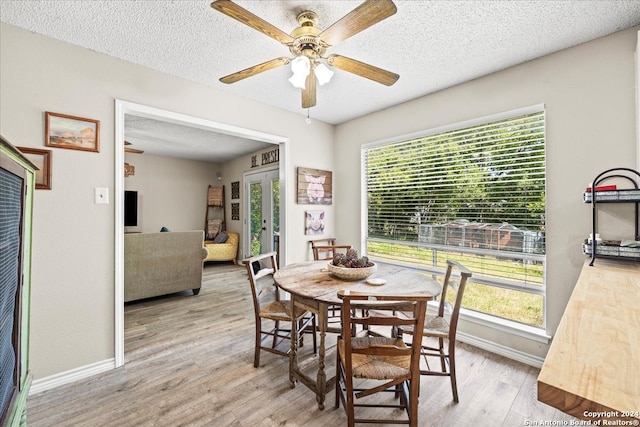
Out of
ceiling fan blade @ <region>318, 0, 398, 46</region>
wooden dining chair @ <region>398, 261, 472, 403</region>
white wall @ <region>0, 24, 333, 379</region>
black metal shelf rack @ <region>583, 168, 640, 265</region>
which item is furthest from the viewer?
white wall @ <region>0, 24, 333, 379</region>

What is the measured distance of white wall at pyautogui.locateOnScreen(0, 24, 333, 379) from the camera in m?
1.91

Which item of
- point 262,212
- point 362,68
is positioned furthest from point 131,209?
point 362,68

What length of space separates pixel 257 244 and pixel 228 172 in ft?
7.08

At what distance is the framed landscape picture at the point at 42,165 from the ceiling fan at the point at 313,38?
1388mm

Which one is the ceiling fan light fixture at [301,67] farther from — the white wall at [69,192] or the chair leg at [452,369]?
the chair leg at [452,369]

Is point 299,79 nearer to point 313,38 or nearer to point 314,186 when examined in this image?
point 313,38

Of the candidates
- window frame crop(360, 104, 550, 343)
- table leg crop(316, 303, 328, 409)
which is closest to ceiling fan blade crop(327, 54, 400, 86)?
window frame crop(360, 104, 550, 343)

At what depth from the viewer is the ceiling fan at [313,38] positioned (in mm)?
1338

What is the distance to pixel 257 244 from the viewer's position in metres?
5.99

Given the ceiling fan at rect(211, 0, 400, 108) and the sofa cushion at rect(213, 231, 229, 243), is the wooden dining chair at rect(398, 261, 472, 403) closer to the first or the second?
the ceiling fan at rect(211, 0, 400, 108)

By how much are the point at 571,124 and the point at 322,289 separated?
226 centimetres

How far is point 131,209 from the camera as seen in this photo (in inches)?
228

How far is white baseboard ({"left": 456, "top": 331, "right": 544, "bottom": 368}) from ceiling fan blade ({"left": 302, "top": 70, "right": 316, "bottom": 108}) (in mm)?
2516

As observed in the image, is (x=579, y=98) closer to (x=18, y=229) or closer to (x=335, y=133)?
(x=335, y=133)
